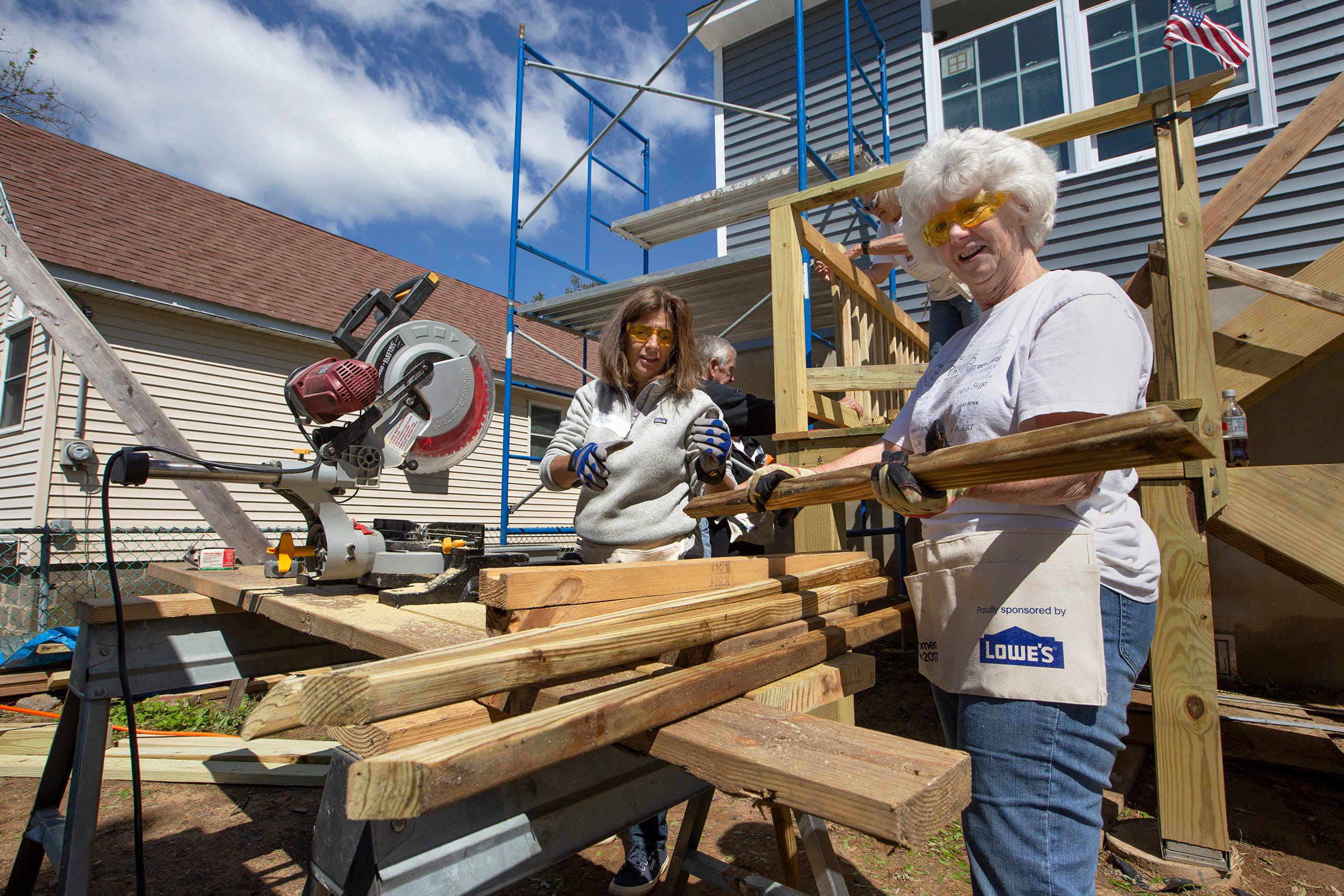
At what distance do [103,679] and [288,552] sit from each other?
23.2 inches

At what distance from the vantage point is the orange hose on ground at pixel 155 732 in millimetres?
4094

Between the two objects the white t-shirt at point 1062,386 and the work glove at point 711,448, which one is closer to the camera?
the white t-shirt at point 1062,386

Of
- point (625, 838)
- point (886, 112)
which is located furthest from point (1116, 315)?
point (886, 112)

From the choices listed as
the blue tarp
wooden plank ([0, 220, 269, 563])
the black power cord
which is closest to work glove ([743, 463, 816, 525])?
the black power cord

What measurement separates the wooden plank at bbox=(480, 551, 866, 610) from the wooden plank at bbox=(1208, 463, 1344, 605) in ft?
6.39

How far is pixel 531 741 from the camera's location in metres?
0.69

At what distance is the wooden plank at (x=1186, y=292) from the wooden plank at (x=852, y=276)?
1385 millimetres

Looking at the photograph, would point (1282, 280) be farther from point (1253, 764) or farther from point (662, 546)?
point (662, 546)

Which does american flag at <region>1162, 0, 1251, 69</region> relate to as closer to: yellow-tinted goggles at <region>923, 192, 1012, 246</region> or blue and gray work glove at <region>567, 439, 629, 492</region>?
yellow-tinted goggles at <region>923, 192, 1012, 246</region>

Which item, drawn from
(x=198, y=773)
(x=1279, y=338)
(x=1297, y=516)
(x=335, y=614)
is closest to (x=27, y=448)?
(x=198, y=773)

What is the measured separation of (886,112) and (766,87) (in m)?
1.61

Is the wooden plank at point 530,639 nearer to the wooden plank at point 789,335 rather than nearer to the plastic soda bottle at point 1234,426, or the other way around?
the wooden plank at point 789,335

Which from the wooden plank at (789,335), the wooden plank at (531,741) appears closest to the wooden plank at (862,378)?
the wooden plank at (789,335)

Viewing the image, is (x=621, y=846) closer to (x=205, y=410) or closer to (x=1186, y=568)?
(x=1186, y=568)
